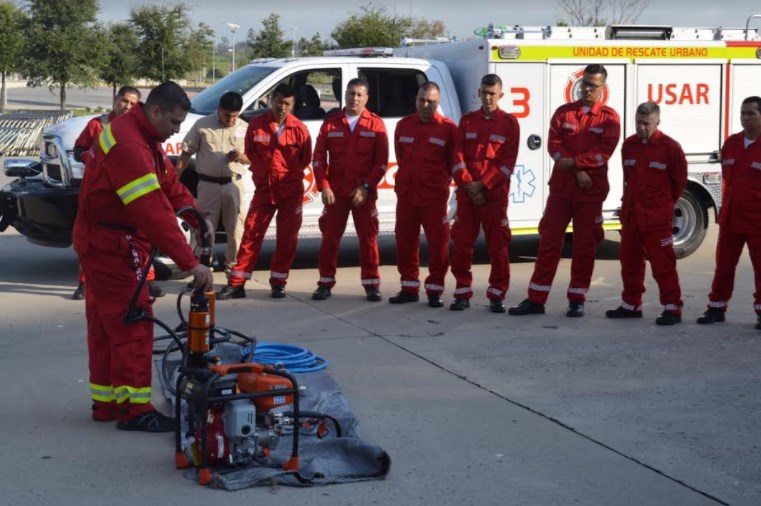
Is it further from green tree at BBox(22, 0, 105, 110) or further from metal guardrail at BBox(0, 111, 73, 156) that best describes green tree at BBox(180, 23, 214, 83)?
metal guardrail at BBox(0, 111, 73, 156)

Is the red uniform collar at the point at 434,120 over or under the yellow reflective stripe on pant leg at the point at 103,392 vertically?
over

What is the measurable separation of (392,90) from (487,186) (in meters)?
2.45

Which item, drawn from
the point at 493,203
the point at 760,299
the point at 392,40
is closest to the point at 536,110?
the point at 493,203

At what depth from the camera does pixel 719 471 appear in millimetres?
5641

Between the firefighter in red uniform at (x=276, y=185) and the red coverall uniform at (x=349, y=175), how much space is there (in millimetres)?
208

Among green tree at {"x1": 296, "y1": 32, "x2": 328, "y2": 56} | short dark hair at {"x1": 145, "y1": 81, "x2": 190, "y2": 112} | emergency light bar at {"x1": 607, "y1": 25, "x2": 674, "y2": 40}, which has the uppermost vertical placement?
green tree at {"x1": 296, "y1": 32, "x2": 328, "y2": 56}

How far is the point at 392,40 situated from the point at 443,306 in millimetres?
16692

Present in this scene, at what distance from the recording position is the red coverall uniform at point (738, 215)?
8898 mm

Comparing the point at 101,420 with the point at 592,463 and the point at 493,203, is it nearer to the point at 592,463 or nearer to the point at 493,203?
the point at 592,463

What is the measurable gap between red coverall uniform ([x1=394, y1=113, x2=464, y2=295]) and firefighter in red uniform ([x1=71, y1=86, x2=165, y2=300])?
222 centimetres

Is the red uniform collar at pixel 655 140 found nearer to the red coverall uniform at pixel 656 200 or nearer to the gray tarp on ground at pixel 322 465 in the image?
the red coverall uniform at pixel 656 200

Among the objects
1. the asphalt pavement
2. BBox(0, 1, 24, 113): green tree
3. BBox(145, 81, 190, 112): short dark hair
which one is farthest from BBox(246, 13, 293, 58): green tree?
BBox(145, 81, 190, 112): short dark hair

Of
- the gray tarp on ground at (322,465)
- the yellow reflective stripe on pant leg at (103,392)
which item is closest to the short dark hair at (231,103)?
the yellow reflective stripe on pant leg at (103,392)

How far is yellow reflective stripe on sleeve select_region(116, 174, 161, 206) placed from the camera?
19.1 feet
